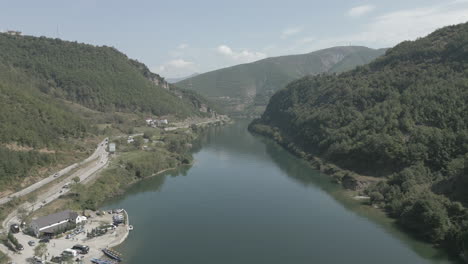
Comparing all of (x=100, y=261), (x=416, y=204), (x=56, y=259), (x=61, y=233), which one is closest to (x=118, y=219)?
(x=61, y=233)

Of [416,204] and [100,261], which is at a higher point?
[416,204]

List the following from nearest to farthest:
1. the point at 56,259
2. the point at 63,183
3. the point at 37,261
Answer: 1. the point at 37,261
2. the point at 56,259
3. the point at 63,183

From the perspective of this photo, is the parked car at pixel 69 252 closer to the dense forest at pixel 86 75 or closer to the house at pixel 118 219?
the house at pixel 118 219

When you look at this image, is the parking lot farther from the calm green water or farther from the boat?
the calm green water

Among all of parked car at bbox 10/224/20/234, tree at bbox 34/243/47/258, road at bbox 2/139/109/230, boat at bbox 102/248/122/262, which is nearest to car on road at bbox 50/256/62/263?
tree at bbox 34/243/47/258

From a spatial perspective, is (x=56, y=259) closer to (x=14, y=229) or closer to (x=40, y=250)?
(x=40, y=250)

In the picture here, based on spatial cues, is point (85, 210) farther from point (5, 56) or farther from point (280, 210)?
point (5, 56)
